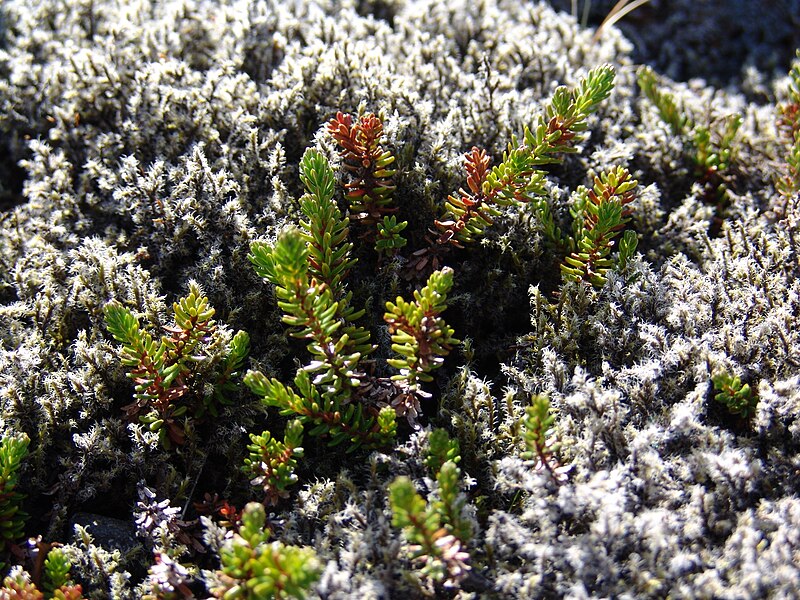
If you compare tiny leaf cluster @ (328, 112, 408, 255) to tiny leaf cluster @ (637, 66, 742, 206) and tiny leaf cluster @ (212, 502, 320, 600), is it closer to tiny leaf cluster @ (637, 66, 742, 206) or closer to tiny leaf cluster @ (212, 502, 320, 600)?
tiny leaf cluster @ (212, 502, 320, 600)

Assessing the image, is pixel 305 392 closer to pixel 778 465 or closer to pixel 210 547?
pixel 210 547

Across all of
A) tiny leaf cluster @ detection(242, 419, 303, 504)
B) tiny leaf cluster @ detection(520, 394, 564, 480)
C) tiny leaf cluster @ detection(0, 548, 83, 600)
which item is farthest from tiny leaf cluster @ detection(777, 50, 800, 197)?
tiny leaf cluster @ detection(0, 548, 83, 600)

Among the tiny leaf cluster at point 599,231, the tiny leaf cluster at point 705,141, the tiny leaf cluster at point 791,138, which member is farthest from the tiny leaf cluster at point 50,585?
the tiny leaf cluster at point 791,138

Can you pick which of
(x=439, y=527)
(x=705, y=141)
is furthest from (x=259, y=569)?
(x=705, y=141)

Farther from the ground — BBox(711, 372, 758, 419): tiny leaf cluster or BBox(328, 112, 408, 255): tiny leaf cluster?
BBox(328, 112, 408, 255): tiny leaf cluster

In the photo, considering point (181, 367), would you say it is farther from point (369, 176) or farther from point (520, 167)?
point (520, 167)

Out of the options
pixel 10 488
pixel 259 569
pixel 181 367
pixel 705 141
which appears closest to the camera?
pixel 259 569

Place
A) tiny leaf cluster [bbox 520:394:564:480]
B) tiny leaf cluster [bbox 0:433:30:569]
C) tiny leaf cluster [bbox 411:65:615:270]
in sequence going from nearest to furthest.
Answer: tiny leaf cluster [bbox 520:394:564:480] → tiny leaf cluster [bbox 0:433:30:569] → tiny leaf cluster [bbox 411:65:615:270]

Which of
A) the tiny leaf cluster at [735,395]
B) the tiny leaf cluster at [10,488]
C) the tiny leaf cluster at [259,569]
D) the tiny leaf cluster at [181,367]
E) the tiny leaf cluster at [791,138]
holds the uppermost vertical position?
the tiny leaf cluster at [791,138]

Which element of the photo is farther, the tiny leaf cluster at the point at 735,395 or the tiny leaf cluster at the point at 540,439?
the tiny leaf cluster at the point at 735,395

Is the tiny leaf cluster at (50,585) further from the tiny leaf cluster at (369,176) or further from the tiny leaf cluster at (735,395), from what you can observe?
the tiny leaf cluster at (735,395)

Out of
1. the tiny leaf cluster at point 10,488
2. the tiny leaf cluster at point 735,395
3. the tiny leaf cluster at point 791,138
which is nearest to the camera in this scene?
the tiny leaf cluster at point 10,488
